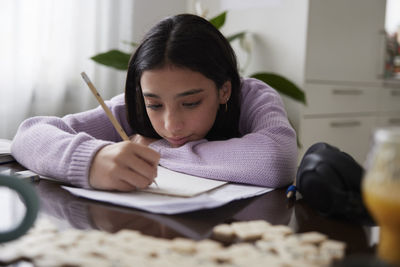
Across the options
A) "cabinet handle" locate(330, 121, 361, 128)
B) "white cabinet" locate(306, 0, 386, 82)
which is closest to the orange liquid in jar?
"white cabinet" locate(306, 0, 386, 82)

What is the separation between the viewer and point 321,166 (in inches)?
21.9

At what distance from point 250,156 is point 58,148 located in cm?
38

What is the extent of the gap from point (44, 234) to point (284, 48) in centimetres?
179

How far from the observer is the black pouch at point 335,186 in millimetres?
538

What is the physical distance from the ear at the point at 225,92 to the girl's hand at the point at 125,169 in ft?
1.33

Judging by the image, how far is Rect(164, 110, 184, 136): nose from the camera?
90cm

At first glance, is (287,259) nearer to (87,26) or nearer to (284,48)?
(284,48)

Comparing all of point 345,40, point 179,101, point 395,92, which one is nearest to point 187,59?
point 179,101

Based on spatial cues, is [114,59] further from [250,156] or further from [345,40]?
[345,40]

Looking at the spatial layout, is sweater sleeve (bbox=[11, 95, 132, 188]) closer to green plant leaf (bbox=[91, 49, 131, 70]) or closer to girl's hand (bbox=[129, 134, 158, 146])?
girl's hand (bbox=[129, 134, 158, 146])

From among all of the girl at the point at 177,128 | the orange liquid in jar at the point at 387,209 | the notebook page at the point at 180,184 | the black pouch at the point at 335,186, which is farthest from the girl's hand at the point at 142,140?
the orange liquid in jar at the point at 387,209

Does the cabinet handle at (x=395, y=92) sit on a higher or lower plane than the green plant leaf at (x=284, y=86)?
lower

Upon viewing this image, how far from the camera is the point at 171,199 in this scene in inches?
24.8

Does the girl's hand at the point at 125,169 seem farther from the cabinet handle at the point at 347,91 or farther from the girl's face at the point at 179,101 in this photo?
the cabinet handle at the point at 347,91
